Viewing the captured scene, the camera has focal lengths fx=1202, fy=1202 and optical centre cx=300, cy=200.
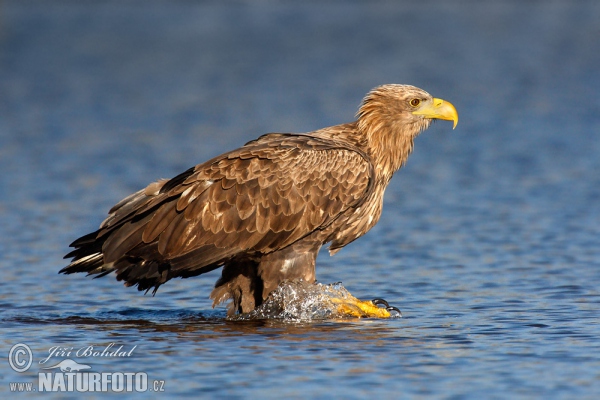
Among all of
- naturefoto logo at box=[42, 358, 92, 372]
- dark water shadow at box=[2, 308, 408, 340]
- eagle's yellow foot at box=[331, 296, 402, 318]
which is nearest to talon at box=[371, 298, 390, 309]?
eagle's yellow foot at box=[331, 296, 402, 318]

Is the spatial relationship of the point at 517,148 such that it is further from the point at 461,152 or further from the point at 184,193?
the point at 184,193

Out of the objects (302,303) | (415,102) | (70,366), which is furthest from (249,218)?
(70,366)

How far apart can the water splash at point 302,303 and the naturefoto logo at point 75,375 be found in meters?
1.32

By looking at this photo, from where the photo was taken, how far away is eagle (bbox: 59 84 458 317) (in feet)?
29.8

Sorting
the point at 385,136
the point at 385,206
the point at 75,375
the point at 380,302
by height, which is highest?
the point at 385,136

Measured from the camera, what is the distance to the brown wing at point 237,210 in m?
9.09

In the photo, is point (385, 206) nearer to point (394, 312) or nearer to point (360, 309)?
point (394, 312)

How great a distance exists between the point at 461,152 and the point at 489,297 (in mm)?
8335

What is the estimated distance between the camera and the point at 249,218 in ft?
29.8

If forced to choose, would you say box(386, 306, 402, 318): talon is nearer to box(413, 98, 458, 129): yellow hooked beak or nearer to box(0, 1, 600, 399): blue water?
box(0, 1, 600, 399): blue water

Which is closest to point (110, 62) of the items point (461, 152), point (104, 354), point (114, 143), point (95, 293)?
point (114, 143)

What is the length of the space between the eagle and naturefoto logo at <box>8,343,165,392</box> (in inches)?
40.2

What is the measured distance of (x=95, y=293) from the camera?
35.5ft

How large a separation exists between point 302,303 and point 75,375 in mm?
2154
